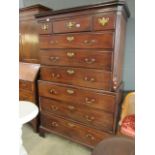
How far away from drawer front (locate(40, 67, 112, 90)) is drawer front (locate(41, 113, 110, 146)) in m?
0.49

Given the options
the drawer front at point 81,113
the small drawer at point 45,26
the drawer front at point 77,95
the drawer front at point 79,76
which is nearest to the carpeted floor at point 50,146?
the drawer front at point 81,113

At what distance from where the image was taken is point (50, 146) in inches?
74.3

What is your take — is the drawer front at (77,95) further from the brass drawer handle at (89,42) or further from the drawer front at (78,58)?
the brass drawer handle at (89,42)

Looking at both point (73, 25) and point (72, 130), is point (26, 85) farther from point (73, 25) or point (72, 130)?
point (73, 25)

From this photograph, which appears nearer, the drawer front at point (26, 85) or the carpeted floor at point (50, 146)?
the carpeted floor at point (50, 146)

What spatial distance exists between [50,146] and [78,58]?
1157 millimetres

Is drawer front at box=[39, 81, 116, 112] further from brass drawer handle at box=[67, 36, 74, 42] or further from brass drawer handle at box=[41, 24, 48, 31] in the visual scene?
brass drawer handle at box=[41, 24, 48, 31]

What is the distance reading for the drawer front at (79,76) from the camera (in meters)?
1.47

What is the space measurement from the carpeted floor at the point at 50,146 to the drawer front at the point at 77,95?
2.01ft

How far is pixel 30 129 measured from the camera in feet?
7.38

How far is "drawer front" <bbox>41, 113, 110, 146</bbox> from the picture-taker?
1633mm

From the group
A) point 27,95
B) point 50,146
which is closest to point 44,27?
point 27,95

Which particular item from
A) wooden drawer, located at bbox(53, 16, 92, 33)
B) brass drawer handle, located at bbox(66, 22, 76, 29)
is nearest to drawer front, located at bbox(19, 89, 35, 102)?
wooden drawer, located at bbox(53, 16, 92, 33)
